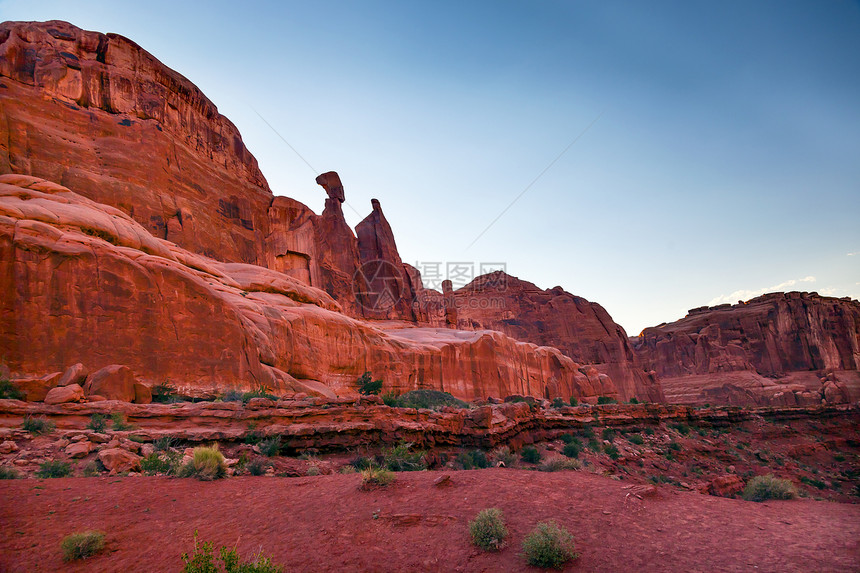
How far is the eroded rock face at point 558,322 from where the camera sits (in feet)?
179

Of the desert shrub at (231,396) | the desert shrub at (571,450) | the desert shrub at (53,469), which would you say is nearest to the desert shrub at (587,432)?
the desert shrub at (571,450)

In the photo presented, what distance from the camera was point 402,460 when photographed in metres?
11.3

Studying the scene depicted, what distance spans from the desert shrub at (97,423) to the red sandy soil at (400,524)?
2242 millimetres

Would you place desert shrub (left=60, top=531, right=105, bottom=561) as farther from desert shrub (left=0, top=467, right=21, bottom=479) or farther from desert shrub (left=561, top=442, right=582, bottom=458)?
desert shrub (left=561, top=442, right=582, bottom=458)

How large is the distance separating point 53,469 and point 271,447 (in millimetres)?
4086

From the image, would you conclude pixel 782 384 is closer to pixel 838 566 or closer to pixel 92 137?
pixel 838 566

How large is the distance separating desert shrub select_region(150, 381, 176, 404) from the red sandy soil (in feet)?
20.5

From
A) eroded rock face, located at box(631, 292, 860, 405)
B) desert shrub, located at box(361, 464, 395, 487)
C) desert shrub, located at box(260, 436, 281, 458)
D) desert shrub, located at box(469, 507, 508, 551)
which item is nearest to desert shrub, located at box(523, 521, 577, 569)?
desert shrub, located at box(469, 507, 508, 551)

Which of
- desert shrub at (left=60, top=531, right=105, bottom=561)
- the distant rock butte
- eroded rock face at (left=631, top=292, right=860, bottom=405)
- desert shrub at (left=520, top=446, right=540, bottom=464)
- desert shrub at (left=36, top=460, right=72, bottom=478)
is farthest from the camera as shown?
eroded rock face at (left=631, top=292, right=860, bottom=405)

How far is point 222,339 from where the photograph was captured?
16.4 m

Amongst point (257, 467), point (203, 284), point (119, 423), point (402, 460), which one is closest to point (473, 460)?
point (402, 460)

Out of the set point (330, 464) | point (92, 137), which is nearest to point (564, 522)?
point (330, 464)

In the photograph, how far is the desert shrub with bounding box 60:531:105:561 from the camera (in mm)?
4918

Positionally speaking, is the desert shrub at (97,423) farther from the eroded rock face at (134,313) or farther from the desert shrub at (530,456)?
the desert shrub at (530,456)
